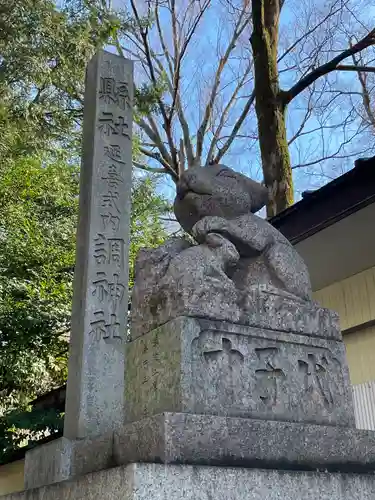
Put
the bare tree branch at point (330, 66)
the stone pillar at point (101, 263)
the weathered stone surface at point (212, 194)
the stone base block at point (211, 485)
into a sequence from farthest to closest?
the bare tree branch at point (330, 66) < the stone pillar at point (101, 263) < the weathered stone surface at point (212, 194) < the stone base block at point (211, 485)

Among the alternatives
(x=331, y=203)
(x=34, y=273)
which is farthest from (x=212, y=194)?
(x=34, y=273)

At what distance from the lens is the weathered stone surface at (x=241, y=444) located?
7.68 feet

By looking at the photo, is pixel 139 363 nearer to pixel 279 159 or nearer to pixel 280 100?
pixel 279 159

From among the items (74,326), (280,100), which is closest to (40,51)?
(280,100)

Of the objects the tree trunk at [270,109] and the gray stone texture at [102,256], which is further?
the tree trunk at [270,109]

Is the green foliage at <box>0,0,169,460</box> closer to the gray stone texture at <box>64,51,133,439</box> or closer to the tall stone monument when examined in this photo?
the gray stone texture at <box>64,51,133,439</box>

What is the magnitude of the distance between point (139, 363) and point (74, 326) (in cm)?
276

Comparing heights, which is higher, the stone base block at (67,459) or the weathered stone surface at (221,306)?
the weathered stone surface at (221,306)

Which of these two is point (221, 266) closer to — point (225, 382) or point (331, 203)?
point (225, 382)

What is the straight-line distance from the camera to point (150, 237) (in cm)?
1229

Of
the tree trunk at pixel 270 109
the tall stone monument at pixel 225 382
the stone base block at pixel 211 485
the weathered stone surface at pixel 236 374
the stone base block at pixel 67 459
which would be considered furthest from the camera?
the tree trunk at pixel 270 109

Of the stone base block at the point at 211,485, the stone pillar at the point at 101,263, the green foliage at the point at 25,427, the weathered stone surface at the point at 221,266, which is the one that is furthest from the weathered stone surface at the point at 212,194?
the green foliage at the point at 25,427

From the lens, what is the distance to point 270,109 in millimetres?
11461

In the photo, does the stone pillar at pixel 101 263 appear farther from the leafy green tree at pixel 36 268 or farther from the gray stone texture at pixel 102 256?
the leafy green tree at pixel 36 268
